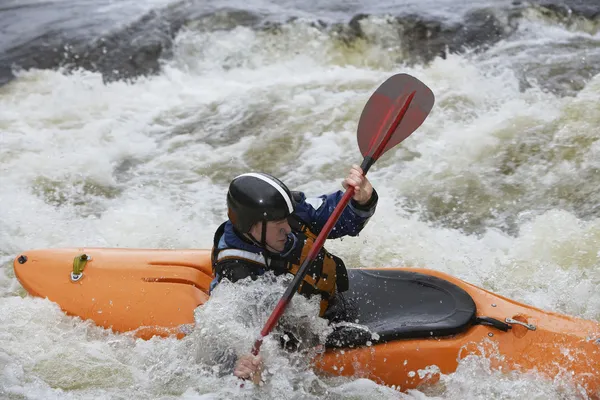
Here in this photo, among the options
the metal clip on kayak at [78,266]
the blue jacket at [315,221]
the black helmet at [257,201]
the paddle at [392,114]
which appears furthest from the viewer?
the metal clip on kayak at [78,266]

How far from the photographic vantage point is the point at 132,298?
3.73 m

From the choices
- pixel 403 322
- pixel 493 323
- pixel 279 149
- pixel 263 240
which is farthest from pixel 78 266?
pixel 279 149

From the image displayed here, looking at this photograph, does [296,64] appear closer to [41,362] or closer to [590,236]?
[590,236]

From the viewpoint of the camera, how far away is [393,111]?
357 centimetres

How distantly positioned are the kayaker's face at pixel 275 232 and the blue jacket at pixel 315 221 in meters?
0.08

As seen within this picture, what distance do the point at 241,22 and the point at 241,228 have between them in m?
5.82

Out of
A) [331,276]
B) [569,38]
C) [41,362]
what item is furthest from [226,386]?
[569,38]

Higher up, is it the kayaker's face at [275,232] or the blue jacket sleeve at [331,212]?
the kayaker's face at [275,232]

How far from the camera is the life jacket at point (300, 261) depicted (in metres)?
3.12

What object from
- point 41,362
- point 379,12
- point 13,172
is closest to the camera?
point 41,362

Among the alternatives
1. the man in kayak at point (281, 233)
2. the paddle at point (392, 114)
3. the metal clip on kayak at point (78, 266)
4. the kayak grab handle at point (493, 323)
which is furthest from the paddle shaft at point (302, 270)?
the metal clip on kayak at point (78, 266)

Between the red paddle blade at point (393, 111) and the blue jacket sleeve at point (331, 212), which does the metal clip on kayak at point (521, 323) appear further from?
the red paddle blade at point (393, 111)

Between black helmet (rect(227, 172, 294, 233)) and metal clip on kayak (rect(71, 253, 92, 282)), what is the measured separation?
4.18 ft

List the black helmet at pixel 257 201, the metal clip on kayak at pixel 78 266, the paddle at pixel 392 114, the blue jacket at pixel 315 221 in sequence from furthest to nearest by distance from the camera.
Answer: the metal clip on kayak at pixel 78 266 → the paddle at pixel 392 114 → the blue jacket at pixel 315 221 → the black helmet at pixel 257 201
